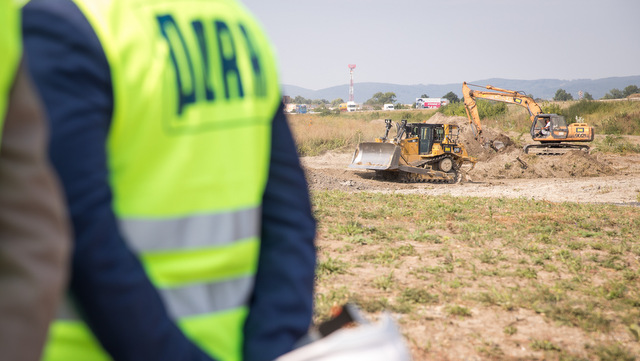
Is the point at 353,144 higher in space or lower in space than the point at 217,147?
lower

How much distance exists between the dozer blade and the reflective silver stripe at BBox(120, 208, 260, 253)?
17824mm

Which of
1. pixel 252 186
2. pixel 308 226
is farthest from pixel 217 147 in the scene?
pixel 308 226

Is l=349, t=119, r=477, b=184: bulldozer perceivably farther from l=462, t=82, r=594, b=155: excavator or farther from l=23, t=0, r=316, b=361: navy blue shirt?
l=23, t=0, r=316, b=361: navy blue shirt

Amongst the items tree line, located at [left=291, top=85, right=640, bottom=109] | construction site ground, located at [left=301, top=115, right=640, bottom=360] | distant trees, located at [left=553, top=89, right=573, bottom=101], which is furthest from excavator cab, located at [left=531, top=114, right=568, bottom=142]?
distant trees, located at [left=553, top=89, right=573, bottom=101]

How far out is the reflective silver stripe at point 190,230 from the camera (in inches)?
36.1

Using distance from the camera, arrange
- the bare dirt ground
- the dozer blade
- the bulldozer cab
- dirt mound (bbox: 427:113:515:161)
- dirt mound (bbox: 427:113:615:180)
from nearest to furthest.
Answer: the bare dirt ground
the dozer blade
the bulldozer cab
dirt mound (bbox: 427:113:615:180)
dirt mound (bbox: 427:113:515:161)

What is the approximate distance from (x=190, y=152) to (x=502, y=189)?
1755 centimetres

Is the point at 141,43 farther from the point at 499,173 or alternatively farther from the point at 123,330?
the point at 499,173

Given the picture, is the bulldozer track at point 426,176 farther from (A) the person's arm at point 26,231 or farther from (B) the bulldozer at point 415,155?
(A) the person's arm at point 26,231

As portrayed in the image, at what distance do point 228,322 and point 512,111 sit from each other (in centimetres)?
4793

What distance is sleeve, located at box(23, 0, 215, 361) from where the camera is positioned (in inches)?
31.4

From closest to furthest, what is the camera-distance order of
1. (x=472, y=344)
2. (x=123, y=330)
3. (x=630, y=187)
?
(x=123, y=330) → (x=472, y=344) → (x=630, y=187)

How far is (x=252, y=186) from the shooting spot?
1.07 m

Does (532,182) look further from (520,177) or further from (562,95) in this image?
(562,95)
